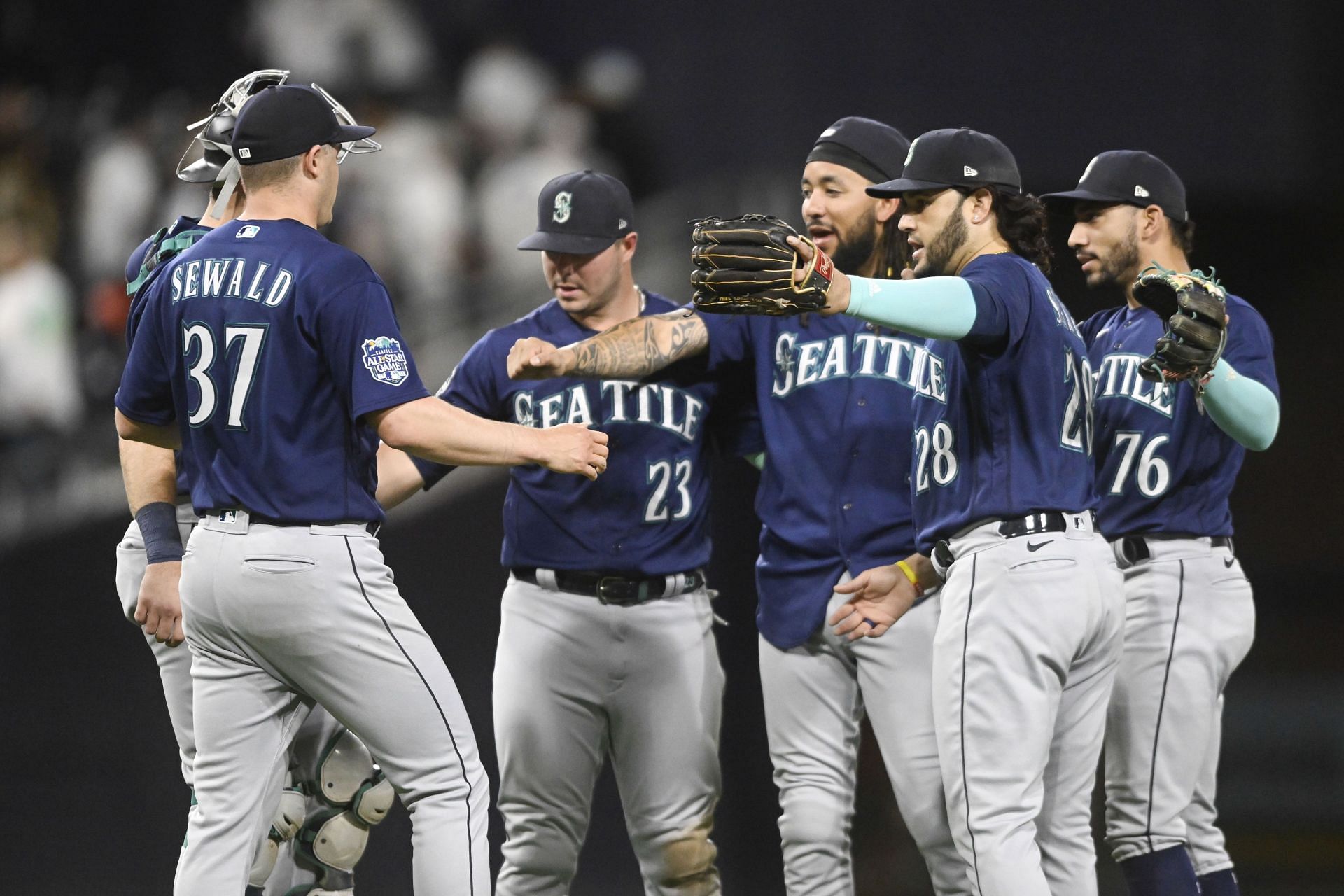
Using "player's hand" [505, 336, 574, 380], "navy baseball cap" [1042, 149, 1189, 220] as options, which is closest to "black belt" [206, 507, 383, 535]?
"player's hand" [505, 336, 574, 380]

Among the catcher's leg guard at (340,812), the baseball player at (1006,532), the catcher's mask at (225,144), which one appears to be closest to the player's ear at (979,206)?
the baseball player at (1006,532)

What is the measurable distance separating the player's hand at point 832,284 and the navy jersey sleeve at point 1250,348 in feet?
4.40

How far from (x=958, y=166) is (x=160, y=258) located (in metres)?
1.80

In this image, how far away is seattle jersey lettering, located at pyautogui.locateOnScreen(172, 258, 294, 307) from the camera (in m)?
3.25

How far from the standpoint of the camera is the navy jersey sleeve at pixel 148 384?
3.46 meters

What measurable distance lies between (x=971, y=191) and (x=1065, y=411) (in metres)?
0.52

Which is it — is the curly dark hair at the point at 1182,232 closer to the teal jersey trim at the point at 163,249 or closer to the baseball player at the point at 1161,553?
the baseball player at the point at 1161,553

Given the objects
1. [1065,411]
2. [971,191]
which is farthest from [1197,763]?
[971,191]

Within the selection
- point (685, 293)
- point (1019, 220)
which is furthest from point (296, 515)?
point (685, 293)

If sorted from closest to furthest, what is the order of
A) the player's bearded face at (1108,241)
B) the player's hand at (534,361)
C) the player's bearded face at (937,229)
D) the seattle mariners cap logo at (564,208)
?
the player's bearded face at (937,229) < the player's hand at (534,361) < the seattle mariners cap logo at (564,208) < the player's bearded face at (1108,241)

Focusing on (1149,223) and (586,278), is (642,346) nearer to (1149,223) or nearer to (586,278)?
(586,278)

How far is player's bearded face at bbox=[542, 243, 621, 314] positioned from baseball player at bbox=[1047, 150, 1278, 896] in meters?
1.16

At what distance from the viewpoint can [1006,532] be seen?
3410 mm

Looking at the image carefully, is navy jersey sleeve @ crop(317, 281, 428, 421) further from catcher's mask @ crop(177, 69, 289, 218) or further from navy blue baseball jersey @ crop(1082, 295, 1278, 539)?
navy blue baseball jersey @ crop(1082, 295, 1278, 539)
